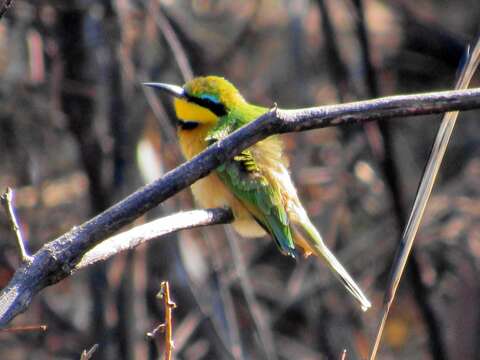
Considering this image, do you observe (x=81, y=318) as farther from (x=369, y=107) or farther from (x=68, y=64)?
(x=369, y=107)

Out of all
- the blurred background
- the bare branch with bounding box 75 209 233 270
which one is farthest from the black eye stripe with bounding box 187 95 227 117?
the bare branch with bounding box 75 209 233 270

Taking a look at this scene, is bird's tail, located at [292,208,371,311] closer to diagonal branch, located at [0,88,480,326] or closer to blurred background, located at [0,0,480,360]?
blurred background, located at [0,0,480,360]

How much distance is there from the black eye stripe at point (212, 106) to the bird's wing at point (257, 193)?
0.90ft

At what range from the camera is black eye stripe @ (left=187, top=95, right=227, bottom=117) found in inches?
115

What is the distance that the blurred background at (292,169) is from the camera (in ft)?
11.8

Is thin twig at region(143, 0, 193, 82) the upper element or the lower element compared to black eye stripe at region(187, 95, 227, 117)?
upper

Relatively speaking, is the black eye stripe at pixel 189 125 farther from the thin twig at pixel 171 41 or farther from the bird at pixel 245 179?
the thin twig at pixel 171 41

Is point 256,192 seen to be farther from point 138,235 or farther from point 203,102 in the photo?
point 138,235

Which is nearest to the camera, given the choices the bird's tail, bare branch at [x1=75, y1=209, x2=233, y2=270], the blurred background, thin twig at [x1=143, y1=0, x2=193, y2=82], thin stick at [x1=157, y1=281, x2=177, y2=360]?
thin stick at [x1=157, y1=281, x2=177, y2=360]

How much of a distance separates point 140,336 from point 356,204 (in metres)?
1.18

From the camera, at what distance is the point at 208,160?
1286 millimetres

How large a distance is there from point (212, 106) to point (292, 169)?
1.33m

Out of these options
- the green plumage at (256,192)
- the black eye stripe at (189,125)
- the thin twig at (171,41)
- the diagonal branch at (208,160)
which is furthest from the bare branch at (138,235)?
the thin twig at (171,41)

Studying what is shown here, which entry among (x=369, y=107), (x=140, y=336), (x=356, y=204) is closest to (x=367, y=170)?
(x=356, y=204)
